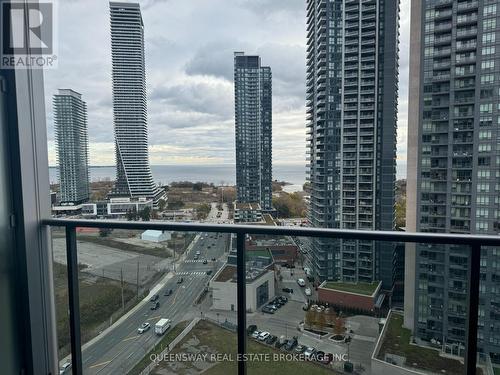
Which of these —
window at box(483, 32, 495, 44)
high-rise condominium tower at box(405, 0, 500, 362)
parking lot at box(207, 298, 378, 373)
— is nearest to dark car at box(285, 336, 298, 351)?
parking lot at box(207, 298, 378, 373)

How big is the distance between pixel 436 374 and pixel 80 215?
216 cm

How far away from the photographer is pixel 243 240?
1590 millimetres

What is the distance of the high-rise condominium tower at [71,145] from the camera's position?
216 cm

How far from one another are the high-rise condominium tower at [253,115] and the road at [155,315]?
0.98 meters

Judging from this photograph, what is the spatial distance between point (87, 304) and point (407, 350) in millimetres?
1778

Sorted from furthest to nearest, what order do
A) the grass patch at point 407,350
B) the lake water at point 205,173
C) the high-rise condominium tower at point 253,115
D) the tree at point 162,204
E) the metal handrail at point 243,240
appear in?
1. the high-rise condominium tower at point 253,115
2. the lake water at point 205,173
3. the tree at point 162,204
4. the grass patch at point 407,350
5. the metal handrail at point 243,240

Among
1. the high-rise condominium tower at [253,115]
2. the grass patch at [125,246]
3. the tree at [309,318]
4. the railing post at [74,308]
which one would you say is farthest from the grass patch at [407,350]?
the railing post at [74,308]

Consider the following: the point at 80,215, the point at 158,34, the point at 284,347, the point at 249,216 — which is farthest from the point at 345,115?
the point at 80,215

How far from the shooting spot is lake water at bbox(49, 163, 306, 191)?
2.37 m

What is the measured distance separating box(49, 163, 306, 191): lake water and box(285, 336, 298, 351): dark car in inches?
43.0

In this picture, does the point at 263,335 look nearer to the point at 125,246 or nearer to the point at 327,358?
the point at 327,358

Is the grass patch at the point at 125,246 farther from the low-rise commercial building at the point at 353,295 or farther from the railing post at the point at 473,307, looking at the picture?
the railing post at the point at 473,307

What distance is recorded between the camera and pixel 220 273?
169 cm

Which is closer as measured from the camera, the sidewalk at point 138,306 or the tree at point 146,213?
the sidewalk at point 138,306
